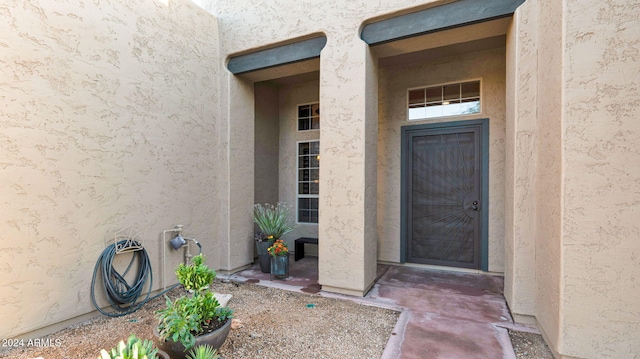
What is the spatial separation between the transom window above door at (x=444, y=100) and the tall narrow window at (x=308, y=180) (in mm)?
2209

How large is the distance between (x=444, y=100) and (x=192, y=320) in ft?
17.1

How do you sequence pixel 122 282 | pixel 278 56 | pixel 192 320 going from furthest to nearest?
pixel 278 56 < pixel 122 282 < pixel 192 320

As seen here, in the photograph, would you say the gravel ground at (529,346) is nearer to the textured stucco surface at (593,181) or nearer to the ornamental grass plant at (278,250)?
the textured stucco surface at (593,181)

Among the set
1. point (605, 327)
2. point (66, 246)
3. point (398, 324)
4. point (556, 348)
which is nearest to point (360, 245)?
point (398, 324)

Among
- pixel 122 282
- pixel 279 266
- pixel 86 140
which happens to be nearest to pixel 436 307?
pixel 279 266

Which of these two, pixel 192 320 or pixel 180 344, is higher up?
pixel 192 320

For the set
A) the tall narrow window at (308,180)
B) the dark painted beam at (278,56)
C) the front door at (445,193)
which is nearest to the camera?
the dark painted beam at (278,56)

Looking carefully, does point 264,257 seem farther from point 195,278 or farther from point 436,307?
point 436,307

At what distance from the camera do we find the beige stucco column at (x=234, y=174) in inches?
198

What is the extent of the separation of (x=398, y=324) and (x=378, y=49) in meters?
3.73

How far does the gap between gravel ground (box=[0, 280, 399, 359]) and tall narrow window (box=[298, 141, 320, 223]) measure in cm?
261

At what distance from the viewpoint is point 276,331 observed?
10.1ft

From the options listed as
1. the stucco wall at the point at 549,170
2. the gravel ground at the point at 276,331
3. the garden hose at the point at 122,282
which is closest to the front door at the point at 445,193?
the stucco wall at the point at 549,170

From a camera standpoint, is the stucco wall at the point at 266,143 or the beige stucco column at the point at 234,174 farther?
the stucco wall at the point at 266,143
